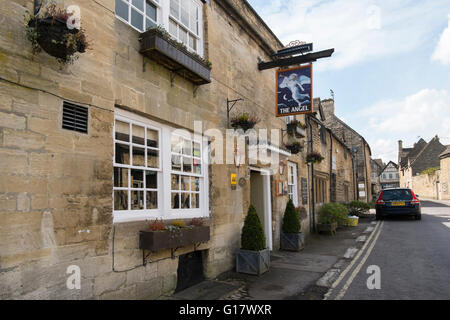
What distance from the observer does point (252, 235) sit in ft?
22.8

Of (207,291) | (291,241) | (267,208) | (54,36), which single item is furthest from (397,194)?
(54,36)

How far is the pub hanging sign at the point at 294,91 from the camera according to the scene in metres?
8.62

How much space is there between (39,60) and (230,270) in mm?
5220

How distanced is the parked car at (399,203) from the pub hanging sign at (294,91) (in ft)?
32.5

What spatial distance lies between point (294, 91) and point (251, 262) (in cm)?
463

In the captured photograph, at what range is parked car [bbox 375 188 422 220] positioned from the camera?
15.6m

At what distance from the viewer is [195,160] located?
6.34 meters

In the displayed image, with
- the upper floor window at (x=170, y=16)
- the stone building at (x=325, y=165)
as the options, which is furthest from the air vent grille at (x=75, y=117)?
the stone building at (x=325, y=165)

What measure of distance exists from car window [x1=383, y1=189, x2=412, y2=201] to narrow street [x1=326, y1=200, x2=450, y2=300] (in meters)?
4.20

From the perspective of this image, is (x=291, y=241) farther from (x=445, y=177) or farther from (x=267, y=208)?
(x=445, y=177)

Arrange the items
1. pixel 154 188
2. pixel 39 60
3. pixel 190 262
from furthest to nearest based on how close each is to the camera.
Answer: pixel 190 262 < pixel 154 188 < pixel 39 60

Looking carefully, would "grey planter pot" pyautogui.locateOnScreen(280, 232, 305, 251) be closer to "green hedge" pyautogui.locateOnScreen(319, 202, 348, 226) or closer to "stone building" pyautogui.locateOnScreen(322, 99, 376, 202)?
"green hedge" pyautogui.locateOnScreen(319, 202, 348, 226)
